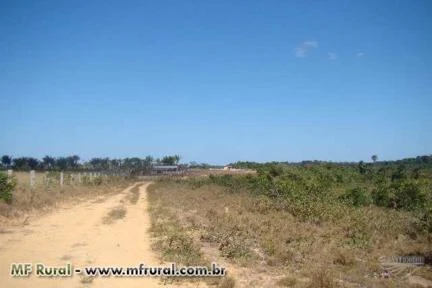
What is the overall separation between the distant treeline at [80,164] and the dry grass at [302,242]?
79722 mm

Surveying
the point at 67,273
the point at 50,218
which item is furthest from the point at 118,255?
the point at 50,218

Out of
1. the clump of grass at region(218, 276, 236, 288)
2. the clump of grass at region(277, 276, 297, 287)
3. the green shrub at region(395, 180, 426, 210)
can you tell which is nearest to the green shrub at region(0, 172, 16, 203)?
the clump of grass at region(218, 276, 236, 288)

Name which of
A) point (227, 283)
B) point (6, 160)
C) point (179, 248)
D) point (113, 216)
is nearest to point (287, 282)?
point (227, 283)

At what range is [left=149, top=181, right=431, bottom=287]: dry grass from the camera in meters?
9.65

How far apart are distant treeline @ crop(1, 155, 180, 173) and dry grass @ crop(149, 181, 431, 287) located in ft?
262

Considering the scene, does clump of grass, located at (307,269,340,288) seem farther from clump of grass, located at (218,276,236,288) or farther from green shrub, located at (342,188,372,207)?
green shrub, located at (342,188,372,207)

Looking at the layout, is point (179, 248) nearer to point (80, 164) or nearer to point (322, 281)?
point (322, 281)

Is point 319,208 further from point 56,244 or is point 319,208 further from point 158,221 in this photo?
point 56,244

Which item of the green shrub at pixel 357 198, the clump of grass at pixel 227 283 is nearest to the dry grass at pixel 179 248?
the clump of grass at pixel 227 283

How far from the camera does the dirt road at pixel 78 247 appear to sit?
8.80m

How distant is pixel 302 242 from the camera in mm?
13398

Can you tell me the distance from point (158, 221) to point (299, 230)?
6.21 meters

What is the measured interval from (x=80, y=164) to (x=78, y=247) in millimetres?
126839

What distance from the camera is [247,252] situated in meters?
11.7
